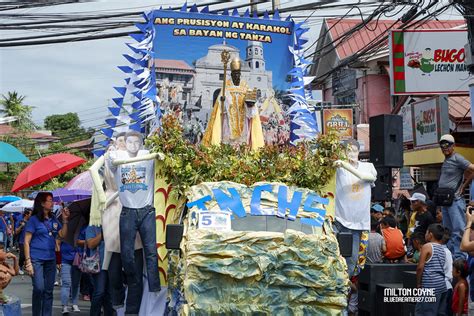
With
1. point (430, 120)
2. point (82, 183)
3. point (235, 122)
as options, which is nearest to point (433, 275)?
Result: point (235, 122)

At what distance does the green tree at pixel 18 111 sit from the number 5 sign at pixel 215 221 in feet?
161

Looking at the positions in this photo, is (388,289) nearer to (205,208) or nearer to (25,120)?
(205,208)

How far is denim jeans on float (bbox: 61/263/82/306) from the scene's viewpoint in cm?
1359

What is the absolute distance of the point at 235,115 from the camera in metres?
11.2

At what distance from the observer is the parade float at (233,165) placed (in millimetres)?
7541

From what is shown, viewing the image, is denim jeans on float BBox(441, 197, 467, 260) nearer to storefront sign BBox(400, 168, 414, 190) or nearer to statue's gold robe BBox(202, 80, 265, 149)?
statue's gold robe BBox(202, 80, 265, 149)

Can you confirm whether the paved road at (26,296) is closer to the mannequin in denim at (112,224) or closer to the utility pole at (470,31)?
the mannequin in denim at (112,224)

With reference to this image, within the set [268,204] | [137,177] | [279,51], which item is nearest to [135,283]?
[137,177]

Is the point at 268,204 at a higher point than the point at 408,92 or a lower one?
lower

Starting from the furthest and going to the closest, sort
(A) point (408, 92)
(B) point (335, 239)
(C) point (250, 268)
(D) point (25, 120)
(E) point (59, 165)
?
(D) point (25, 120)
(A) point (408, 92)
(E) point (59, 165)
(B) point (335, 239)
(C) point (250, 268)

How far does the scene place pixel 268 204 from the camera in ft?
28.3

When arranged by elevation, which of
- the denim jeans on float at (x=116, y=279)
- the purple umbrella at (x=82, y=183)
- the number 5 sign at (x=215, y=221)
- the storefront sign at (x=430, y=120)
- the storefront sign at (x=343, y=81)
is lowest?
the denim jeans on float at (x=116, y=279)


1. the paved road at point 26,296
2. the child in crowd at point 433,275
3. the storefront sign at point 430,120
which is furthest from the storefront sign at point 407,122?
the child in crowd at point 433,275

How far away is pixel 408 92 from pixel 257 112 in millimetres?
10969
